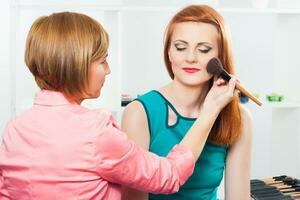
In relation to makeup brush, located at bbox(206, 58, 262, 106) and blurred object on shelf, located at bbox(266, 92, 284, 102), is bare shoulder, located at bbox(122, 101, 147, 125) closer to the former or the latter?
makeup brush, located at bbox(206, 58, 262, 106)

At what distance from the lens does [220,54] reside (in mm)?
1156

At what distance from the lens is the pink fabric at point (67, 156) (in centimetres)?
78

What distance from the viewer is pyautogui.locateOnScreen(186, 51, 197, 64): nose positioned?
112 cm

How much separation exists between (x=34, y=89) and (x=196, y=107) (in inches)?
36.5

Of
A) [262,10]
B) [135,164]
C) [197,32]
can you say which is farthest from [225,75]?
[262,10]

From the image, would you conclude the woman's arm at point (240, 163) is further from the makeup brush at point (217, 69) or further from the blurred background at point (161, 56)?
the blurred background at point (161, 56)

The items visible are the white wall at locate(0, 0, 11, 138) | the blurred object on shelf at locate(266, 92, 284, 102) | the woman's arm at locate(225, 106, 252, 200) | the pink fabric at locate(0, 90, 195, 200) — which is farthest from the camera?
the blurred object on shelf at locate(266, 92, 284, 102)

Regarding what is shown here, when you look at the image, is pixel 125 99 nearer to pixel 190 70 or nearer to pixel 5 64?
pixel 5 64

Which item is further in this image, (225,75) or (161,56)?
(161,56)

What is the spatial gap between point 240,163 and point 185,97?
22cm

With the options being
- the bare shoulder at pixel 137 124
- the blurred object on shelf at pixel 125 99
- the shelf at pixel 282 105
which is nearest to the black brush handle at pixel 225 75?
the bare shoulder at pixel 137 124

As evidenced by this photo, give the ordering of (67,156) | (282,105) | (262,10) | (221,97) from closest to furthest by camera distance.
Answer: (67,156)
(221,97)
(262,10)
(282,105)

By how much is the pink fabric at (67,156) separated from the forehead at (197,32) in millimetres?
376

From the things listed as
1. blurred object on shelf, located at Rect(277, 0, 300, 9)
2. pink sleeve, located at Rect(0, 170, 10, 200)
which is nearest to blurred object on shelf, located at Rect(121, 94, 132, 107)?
blurred object on shelf, located at Rect(277, 0, 300, 9)
